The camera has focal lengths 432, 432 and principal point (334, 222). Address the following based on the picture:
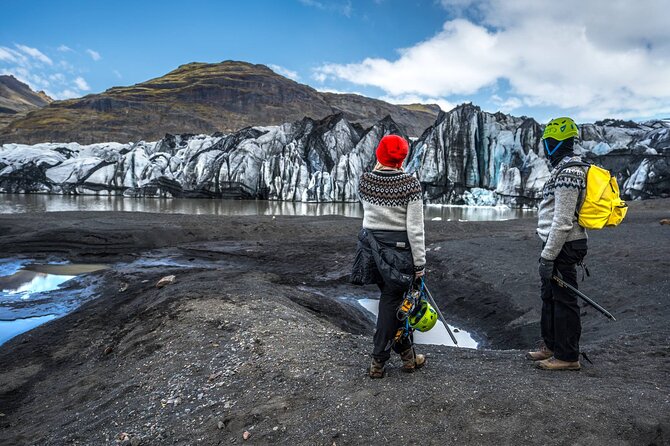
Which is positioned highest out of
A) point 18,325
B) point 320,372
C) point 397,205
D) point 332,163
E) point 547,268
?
point 332,163

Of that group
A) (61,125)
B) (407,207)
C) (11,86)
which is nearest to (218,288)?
(407,207)

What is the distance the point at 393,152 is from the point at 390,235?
0.71 metres

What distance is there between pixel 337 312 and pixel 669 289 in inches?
213

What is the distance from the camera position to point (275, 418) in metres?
3.26

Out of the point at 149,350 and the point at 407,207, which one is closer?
the point at 407,207

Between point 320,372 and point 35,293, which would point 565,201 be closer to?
point 320,372

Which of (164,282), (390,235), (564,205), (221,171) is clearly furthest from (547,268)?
(221,171)

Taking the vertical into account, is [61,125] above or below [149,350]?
above

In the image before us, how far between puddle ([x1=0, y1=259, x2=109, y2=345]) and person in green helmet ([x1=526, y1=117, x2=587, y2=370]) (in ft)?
26.5

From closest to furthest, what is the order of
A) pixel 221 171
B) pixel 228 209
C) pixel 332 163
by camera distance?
1. pixel 228 209
2. pixel 221 171
3. pixel 332 163

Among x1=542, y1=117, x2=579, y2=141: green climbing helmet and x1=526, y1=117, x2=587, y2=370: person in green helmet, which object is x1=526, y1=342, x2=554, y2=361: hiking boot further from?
x1=542, y1=117, x2=579, y2=141: green climbing helmet

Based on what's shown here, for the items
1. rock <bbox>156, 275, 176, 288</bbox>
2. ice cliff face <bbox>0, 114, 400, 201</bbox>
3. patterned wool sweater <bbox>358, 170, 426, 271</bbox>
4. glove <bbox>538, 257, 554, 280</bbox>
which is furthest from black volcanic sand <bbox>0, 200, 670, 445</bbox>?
ice cliff face <bbox>0, 114, 400, 201</bbox>

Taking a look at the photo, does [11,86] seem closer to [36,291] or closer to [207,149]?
[207,149]

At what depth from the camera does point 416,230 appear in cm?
361
